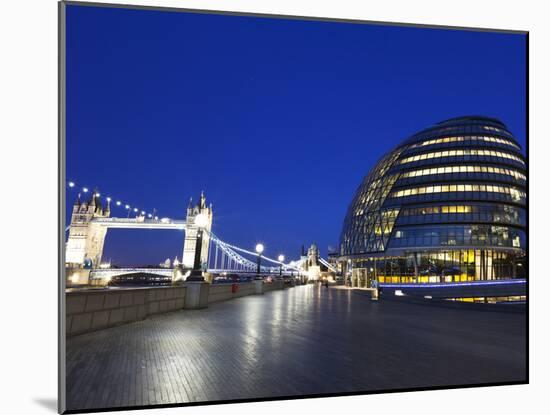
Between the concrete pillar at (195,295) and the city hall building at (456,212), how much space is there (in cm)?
4129

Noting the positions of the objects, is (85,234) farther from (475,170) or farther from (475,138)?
(475,138)

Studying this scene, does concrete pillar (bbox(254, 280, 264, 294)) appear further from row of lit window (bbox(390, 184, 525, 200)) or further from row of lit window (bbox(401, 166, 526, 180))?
row of lit window (bbox(401, 166, 526, 180))

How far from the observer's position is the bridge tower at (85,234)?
108 m

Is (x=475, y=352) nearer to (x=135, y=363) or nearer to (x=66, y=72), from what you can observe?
(x=135, y=363)

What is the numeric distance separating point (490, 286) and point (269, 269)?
10976 centimetres

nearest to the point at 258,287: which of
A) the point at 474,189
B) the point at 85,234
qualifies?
the point at 474,189

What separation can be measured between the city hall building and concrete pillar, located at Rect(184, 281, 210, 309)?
4129cm

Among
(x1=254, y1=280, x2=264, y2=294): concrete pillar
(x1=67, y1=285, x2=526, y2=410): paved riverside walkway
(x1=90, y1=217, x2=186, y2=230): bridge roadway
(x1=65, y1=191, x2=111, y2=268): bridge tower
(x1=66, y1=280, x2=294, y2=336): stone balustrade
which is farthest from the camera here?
(x1=90, y1=217, x2=186, y2=230): bridge roadway

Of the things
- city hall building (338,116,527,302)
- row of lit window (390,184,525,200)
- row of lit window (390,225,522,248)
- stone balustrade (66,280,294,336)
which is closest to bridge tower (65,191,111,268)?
city hall building (338,116,527,302)

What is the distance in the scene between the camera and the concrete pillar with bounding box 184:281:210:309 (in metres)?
21.2

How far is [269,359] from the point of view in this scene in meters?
10.1

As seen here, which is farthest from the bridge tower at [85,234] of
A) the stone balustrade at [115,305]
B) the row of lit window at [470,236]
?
the stone balustrade at [115,305]

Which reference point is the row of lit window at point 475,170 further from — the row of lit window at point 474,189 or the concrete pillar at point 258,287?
the concrete pillar at point 258,287
